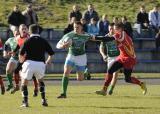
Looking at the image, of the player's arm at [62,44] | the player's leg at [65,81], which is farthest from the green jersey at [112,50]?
the player's arm at [62,44]

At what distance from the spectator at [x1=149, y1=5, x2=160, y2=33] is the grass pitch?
1078cm

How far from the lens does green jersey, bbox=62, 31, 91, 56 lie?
2019 cm

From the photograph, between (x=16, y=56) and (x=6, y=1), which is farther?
(x=6, y=1)

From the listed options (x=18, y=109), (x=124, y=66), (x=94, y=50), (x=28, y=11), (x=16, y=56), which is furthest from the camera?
(x=94, y=50)

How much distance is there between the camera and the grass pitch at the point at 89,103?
16188mm

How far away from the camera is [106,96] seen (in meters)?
20.5

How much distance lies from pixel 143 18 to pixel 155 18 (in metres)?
0.57

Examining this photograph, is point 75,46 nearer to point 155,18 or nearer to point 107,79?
point 107,79

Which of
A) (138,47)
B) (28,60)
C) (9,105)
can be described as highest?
(28,60)

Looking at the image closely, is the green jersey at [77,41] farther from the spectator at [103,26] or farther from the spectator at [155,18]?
the spectator at [155,18]

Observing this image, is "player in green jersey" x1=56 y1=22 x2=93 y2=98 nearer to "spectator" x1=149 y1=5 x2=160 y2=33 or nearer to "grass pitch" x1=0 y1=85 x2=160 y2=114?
"grass pitch" x1=0 y1=85 x2=160 y2=114

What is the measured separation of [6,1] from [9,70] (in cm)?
1881

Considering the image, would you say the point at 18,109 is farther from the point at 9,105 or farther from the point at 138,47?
the point at 138,47

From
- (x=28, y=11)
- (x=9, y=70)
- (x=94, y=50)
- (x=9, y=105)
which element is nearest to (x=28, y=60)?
(x=9, y=105)
